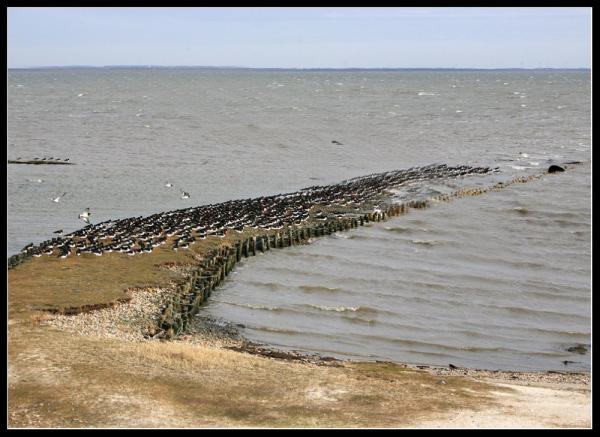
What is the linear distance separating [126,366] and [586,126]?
312 ft

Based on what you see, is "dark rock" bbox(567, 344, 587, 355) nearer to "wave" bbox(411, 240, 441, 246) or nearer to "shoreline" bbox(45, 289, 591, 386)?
"shoreline" bbox(45, 289, 591, 386)

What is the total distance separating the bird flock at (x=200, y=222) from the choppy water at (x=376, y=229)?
3.03 metres

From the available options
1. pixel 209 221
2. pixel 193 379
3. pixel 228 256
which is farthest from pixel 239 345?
pixel 209 221

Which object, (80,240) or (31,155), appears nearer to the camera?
(80,240)

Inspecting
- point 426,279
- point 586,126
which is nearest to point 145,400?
point 426,279

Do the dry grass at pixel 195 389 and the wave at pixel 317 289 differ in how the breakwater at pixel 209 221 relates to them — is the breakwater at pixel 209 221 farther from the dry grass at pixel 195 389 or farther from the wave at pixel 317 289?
the dry grass at pixel 195 389

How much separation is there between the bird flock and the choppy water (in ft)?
9.93

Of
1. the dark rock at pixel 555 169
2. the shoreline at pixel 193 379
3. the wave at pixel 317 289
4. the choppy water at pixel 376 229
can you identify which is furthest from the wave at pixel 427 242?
the dark rock at pixel 555 169

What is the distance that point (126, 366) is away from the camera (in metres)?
19.9

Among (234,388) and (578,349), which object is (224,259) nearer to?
(234,388)

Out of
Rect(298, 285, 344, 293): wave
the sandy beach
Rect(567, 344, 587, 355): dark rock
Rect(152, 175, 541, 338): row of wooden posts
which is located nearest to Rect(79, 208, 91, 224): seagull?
Rect(152, 175, 541, 338): row of wooden posts

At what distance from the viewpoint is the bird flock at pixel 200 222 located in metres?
Answer: 32.5
